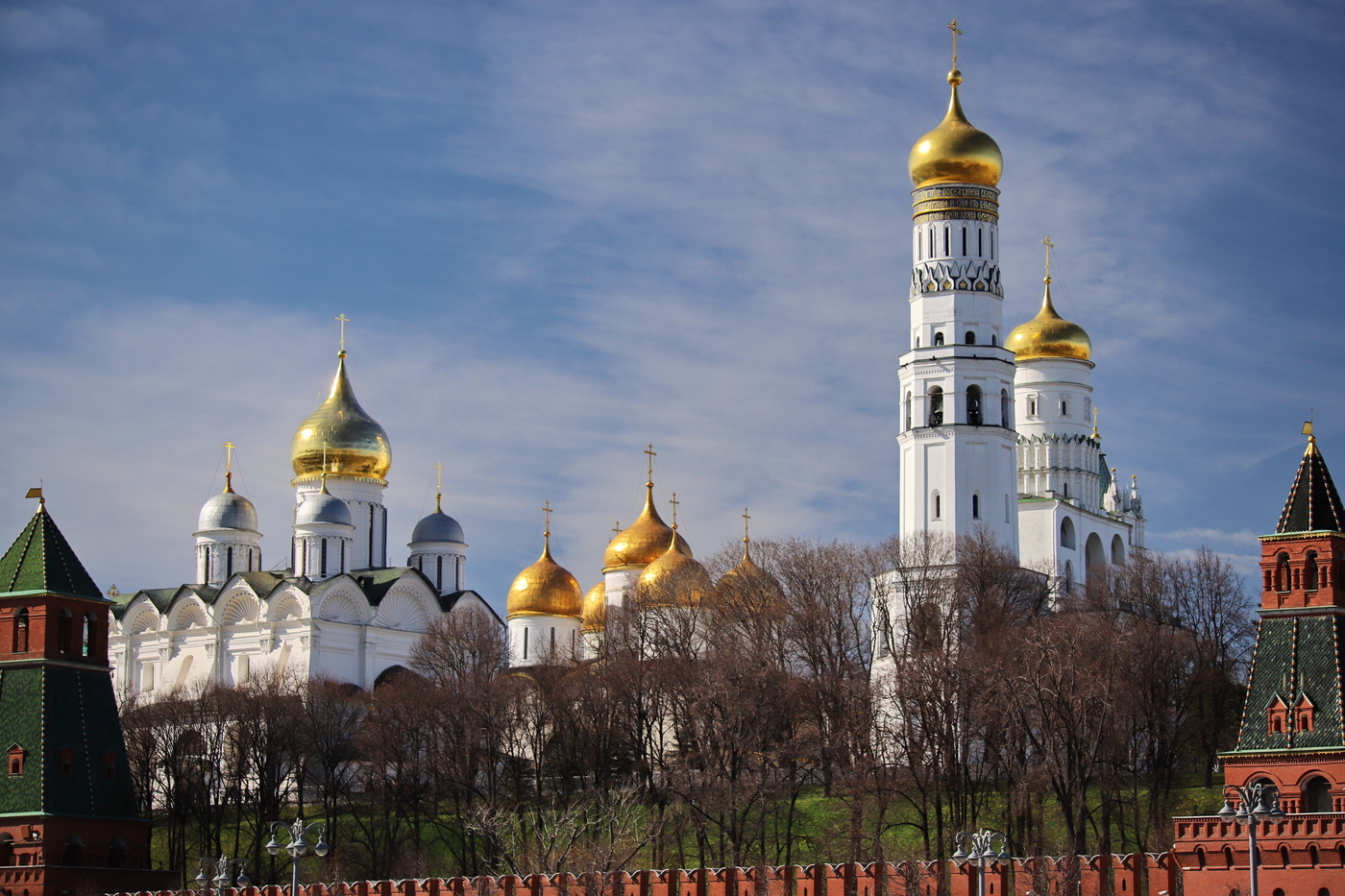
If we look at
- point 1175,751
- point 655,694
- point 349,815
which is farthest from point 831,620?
point 349,815

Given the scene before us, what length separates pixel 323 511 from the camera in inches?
2576

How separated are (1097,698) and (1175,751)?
4.83 m

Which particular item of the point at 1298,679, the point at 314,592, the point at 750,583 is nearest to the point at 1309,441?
the point at 1298,679

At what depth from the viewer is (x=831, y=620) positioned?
50.0 metres

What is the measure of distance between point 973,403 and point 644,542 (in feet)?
46.7

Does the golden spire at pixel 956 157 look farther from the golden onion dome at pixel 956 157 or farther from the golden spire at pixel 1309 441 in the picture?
the golden spire at pixel 1309 441

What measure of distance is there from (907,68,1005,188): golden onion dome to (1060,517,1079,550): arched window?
12.3 metres

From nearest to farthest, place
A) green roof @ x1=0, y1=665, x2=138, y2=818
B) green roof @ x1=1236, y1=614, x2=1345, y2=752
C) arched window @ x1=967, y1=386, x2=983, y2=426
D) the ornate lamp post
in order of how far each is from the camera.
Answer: green roof @ x1=1236, y1=614, x2=1345, y2=752 → the ornate lamp post → green roof @ x1=0, y1=665, x2=138, y2=818 → arched window @ x1=967, y1=386, x2=983, y2=426

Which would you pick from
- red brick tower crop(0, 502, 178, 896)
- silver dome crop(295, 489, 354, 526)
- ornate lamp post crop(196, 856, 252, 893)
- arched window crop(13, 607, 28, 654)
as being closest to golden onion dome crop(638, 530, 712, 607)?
silver dome crop(295, 489, 354, 526)

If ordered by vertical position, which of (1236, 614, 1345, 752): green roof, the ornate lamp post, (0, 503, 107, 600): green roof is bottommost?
the ornate lamp post

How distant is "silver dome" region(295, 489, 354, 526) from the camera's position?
214 ft

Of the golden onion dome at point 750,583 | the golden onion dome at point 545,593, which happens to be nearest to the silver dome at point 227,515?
the golden onion dome at point 545,593

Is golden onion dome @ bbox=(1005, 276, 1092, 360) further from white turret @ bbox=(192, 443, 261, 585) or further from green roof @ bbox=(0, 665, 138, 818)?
green roof @ bbox=(0, 665, 138, 818)

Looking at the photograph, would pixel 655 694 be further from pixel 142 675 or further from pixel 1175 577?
pixel 142 675
